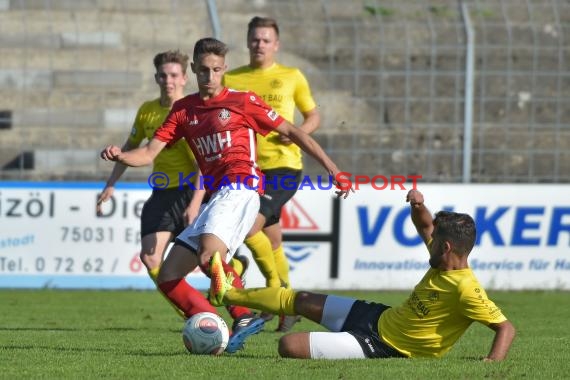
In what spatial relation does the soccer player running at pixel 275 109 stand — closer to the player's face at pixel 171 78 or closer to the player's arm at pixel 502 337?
the player's face at pixel 171 78

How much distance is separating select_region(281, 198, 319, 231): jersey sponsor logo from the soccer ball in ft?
21.2

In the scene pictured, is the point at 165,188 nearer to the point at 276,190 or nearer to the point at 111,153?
the point at 276,190

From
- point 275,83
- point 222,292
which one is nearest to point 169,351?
point 222,292

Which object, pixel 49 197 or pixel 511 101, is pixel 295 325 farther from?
pixel 511 101

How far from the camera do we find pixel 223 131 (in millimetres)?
7836

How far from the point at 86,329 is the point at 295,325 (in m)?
1.80

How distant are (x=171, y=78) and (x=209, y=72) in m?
1.81

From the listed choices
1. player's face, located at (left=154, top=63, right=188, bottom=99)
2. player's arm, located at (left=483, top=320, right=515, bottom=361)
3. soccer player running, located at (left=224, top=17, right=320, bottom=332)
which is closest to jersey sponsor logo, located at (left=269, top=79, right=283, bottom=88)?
soccer player running, located at (left=224, top=17, right=320, bottom=332)

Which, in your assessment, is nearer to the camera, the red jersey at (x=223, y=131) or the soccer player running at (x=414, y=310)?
the soccer player running at (x=414, y=310)

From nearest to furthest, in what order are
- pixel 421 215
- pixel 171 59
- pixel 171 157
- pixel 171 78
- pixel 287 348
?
1. pixel 287 348
2. pixel 421 215
3. pixel 171 59
4. pixel 171 78
5. pixel 171 157

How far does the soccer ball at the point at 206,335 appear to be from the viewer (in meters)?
7.15

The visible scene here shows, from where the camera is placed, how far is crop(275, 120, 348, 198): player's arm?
24.7ft

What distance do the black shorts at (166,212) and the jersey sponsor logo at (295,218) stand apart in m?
4.09

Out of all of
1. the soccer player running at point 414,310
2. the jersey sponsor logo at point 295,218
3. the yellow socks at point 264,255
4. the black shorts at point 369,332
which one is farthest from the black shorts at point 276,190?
the jersey sponsor logo at point 295,218
